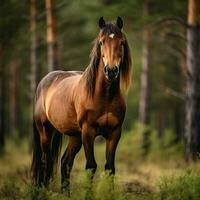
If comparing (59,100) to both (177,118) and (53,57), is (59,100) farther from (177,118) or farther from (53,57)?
(177,118)

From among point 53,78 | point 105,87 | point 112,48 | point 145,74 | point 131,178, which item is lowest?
point 131,178

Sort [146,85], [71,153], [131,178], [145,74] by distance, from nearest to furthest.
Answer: [71,153] < [131,178] < [145,74] < [146,85]

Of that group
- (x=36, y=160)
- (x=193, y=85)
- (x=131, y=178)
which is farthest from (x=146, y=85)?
(x=36, y=160)

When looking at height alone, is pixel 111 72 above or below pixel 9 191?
above

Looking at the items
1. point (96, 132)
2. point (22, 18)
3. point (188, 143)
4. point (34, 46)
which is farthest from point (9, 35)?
point (96, 132)

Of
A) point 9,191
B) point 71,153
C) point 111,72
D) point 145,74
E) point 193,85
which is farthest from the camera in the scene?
point 145,74

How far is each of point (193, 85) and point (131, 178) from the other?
3910mm

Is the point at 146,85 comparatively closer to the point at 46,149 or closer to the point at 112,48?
the point at 46,149

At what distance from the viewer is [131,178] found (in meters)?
13.6

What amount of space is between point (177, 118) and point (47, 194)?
2575cm

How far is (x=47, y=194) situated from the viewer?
8.16 m

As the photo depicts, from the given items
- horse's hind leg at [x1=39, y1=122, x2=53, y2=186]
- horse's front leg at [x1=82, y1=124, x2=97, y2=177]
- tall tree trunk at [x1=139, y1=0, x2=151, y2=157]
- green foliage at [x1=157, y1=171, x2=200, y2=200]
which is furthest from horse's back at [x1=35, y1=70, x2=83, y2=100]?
tall tree trunk at [x1=139, y1=0, x2=151, y2=157]

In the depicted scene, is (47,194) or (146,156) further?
(146,156)

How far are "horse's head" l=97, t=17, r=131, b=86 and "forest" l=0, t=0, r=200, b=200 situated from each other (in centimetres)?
80
